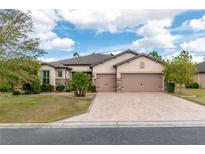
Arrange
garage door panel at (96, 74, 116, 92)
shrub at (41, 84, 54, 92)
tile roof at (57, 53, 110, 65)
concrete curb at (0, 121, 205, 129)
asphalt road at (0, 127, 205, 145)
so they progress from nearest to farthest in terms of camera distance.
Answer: asphalt road at (0, 127, 205, 145), concrete curb at (0, 121, 205, 129), shrub at (41, 84, 54, 92), garage door panel at (96, 74, 116, 92), tile roof at (57, 53, 110, 65)

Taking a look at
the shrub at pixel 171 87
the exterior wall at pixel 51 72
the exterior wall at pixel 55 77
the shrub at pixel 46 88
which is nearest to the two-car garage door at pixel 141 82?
the shrub at pixel 171 87

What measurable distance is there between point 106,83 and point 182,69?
28.5 feet

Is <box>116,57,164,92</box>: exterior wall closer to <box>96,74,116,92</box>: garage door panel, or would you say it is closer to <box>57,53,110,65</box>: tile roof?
<box>96,74,116,92</box>: garage door panel

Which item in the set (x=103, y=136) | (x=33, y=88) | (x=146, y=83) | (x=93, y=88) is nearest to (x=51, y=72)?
(x=33, y=88)

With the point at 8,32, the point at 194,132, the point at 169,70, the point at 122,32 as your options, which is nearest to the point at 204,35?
the point at 169,70

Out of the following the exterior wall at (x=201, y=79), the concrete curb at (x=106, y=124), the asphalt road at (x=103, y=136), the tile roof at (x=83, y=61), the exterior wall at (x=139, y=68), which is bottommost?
the asphalt road at (x=103, y=136)

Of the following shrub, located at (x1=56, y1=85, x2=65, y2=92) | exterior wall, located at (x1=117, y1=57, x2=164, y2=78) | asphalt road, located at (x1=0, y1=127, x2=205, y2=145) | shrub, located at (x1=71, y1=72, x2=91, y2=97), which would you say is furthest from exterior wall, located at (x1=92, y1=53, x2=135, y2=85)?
asphalt road, located at (x1=0, y1=127, x2=205, y2=145)

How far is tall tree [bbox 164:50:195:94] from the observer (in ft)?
59.2

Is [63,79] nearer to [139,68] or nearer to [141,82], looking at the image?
[139,68]

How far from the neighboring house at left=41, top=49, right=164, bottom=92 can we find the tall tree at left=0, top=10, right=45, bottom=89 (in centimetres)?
1302

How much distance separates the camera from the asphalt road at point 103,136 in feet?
17.2

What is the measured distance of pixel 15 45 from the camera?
9609 millimetres

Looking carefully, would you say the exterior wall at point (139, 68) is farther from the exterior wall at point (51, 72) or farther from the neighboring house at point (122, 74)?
the exterior wall at point (51, 72)
